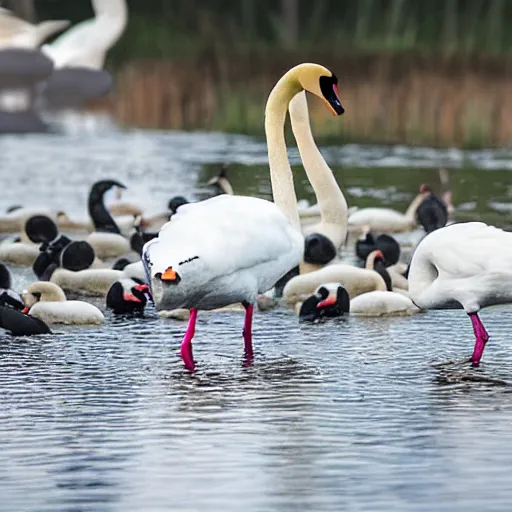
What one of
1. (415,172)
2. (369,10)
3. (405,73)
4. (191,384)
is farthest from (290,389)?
(369,10)

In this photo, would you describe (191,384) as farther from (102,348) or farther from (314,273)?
(314,273)

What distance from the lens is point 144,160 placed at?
23.3 m

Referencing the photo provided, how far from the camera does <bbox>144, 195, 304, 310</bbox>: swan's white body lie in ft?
28.6

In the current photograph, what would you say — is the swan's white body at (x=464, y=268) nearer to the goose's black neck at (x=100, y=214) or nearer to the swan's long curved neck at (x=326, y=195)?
the swan's long curved neck at (x=326, y=195)

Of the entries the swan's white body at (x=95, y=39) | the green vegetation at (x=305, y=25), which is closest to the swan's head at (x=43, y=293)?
the swan's white body at (x=95, y=39)

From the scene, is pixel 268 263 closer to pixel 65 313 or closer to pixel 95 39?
pixel 65 313

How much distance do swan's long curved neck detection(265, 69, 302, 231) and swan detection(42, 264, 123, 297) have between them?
71.7 inches

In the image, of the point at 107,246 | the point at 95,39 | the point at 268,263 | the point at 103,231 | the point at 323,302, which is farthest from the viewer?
the point at 95,39

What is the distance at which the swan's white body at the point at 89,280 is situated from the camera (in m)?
12.0

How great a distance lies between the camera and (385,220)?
15.5 m

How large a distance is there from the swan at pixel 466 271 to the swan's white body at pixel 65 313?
81.2 inches

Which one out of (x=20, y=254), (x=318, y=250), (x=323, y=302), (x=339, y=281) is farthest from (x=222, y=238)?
(x=20, y=254)

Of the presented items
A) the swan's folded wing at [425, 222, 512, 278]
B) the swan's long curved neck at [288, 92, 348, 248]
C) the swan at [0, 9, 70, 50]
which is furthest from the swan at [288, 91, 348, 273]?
the swan at [0, 9, 70, 50]

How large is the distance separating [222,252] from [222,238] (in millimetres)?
128
